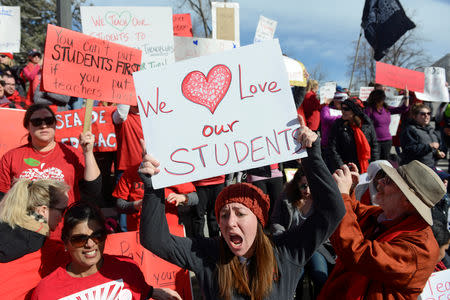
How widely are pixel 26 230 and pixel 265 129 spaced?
4.86 feet

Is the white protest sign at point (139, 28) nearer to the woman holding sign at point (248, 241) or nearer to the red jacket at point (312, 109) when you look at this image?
the woman holding sign at point (248, 241)

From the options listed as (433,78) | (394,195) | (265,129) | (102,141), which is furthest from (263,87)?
(433,78)

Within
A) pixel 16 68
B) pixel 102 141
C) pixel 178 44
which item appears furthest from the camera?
pixel 16 68

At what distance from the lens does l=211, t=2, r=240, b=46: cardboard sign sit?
4984 millimetres

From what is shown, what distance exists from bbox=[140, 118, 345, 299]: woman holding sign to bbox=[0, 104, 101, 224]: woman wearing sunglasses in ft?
3.61

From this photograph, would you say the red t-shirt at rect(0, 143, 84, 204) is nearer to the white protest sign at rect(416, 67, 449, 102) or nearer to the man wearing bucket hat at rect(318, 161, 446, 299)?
the man wearing bucket hat at rect(318, 161, 446, 299)

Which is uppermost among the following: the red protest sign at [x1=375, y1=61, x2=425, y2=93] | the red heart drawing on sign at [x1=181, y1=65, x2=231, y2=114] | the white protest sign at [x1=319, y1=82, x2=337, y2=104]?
the white protest sign at [x1=319, y1=82, x2=337, y2=104]

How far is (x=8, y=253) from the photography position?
200cm

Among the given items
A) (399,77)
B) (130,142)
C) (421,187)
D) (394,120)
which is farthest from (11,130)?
(394,120)

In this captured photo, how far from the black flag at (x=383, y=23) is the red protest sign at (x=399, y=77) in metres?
0.23

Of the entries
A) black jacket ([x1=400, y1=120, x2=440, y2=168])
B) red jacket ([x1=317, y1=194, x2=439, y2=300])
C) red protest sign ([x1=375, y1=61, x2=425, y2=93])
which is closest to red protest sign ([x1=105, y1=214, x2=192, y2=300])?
red jacket ([x1=317, y1=194, x2=439, y2=300])

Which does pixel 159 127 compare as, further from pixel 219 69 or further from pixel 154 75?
pixel 219 69

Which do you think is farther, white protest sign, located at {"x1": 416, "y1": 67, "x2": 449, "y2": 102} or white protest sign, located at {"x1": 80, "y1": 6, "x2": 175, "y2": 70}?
white protest sign, located at {"x1": 416, "y1": 67, "x2": 449, "y2": 102}

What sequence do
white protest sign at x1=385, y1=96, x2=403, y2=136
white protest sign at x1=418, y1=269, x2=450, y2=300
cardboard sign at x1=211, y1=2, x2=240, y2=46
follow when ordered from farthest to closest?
white protest sign at x1=385, y1=96, x2=403, y2=136, cardboard sign at x1=211, y1=2, x2=240, y2=46, white protest sign at x1=418, y1=269, x2=450, y2=300
